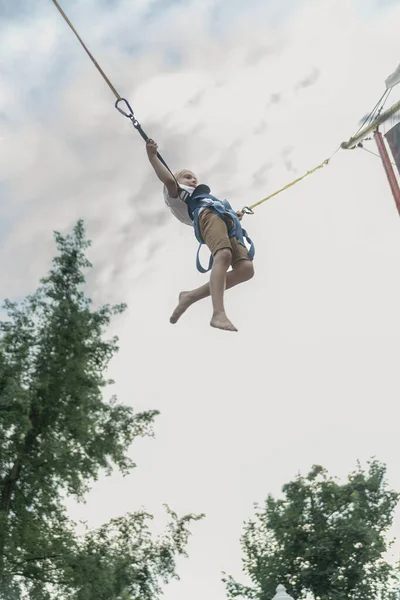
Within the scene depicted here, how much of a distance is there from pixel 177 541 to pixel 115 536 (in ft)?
6.83

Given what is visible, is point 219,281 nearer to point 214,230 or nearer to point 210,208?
point 214,230

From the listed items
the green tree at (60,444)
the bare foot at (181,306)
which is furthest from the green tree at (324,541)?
the bare foot at (181,306)

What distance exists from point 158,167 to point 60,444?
14829 mm

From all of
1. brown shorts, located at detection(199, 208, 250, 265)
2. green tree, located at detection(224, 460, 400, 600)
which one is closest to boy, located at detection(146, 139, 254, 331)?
brown shorts, located at detection(199, 208, 250, 265)

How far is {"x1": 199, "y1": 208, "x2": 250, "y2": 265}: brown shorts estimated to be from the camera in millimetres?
4752

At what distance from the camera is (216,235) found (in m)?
4.77

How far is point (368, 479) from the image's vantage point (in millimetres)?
29625

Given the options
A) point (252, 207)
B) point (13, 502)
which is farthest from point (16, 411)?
point (252, 207)

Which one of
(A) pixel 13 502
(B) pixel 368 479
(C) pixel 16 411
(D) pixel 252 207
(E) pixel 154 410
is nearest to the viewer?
(D) pixel 252 207

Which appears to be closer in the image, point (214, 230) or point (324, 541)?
point (214, 230)

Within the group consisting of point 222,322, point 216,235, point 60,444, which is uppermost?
point 60,444

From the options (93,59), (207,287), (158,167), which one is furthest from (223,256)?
(93,59)

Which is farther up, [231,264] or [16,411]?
[16,411]

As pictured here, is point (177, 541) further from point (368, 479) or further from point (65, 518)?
point (368, 479)
